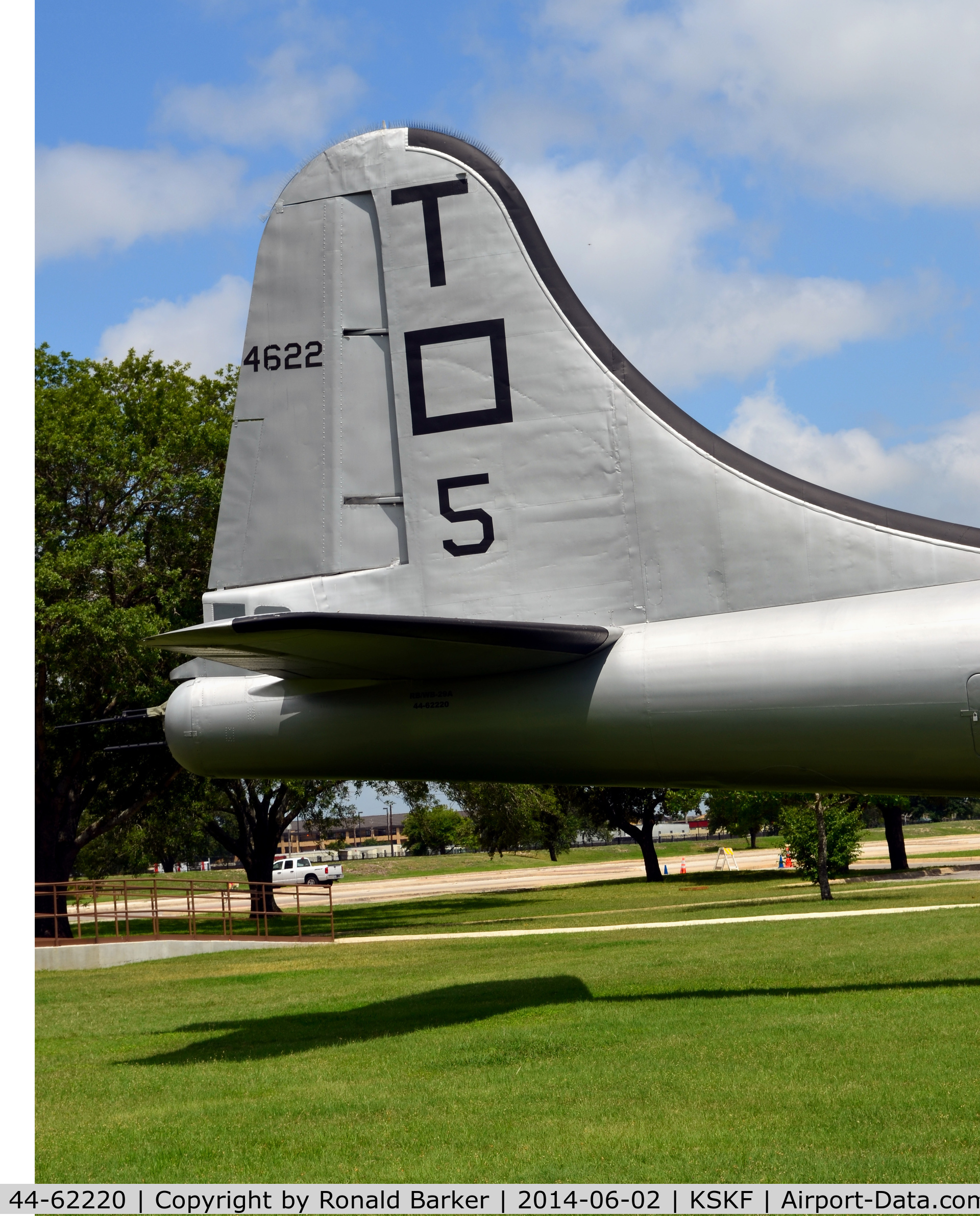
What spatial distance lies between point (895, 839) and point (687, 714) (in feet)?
109

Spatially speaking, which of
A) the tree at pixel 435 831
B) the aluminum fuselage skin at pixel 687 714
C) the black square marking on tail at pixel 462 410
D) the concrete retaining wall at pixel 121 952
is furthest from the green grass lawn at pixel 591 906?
the tree at pixel 435 831

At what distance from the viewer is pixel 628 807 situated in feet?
149

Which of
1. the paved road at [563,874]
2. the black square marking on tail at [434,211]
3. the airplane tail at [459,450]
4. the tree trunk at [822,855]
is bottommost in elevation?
the paved road at [563,874]

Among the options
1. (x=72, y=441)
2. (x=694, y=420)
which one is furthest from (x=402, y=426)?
(x=72, y=441)

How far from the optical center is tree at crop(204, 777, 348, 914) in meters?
33.2

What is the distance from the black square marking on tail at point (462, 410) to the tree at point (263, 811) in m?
23.2

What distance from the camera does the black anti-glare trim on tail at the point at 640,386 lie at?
28.7 ft

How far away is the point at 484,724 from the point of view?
9219 mm

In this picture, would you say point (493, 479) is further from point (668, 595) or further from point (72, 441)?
point (72, 441)

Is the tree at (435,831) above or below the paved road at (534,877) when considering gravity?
above

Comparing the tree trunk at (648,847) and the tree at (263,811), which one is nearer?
the tree at (263,811)

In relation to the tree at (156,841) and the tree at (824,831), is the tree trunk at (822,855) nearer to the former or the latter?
the tree at (824,831)

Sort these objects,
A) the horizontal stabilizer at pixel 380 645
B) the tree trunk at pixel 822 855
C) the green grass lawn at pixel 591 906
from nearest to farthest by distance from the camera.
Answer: the horizontal stabilizer at pixel 380 645
the green grass lawn at pixel 591 906
the tree trunk at pixel 822 855
